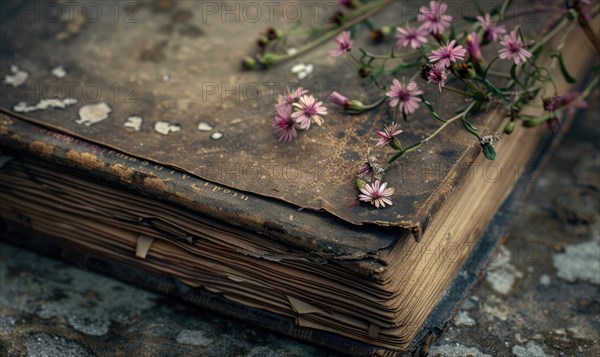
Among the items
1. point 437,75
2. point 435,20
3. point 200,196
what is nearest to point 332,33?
point 435,20

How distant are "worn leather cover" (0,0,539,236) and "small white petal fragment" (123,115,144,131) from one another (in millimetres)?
14

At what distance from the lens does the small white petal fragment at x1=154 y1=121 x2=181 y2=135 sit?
1962mm

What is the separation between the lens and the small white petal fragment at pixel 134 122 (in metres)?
1.98

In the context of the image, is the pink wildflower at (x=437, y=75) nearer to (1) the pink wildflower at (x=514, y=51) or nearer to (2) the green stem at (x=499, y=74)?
(1) the pink wildflower at (x=514, y=51)

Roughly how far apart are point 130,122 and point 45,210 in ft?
1.11

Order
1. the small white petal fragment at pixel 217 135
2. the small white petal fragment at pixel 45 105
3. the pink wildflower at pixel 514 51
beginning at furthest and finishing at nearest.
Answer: the small white petal fragment at pixel 45 105 < the small white petal fragment at pixel 217 135 < the pink wildflower at pixel 514 51

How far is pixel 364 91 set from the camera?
205 cm

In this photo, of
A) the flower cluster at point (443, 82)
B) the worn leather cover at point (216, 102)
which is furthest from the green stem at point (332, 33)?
the flower cluster at point (443, 82)

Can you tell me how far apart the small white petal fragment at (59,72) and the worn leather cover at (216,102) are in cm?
2

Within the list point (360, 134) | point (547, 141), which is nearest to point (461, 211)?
point (360, 134)

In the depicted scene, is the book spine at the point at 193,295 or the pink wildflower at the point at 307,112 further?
the pink wildflower at the point at 307,112

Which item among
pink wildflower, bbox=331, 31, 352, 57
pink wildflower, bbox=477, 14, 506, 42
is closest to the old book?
pink wildflower, bbox=331, 31, 352, 57

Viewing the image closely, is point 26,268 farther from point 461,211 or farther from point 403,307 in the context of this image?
point 461,211

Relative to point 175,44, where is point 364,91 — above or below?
above
